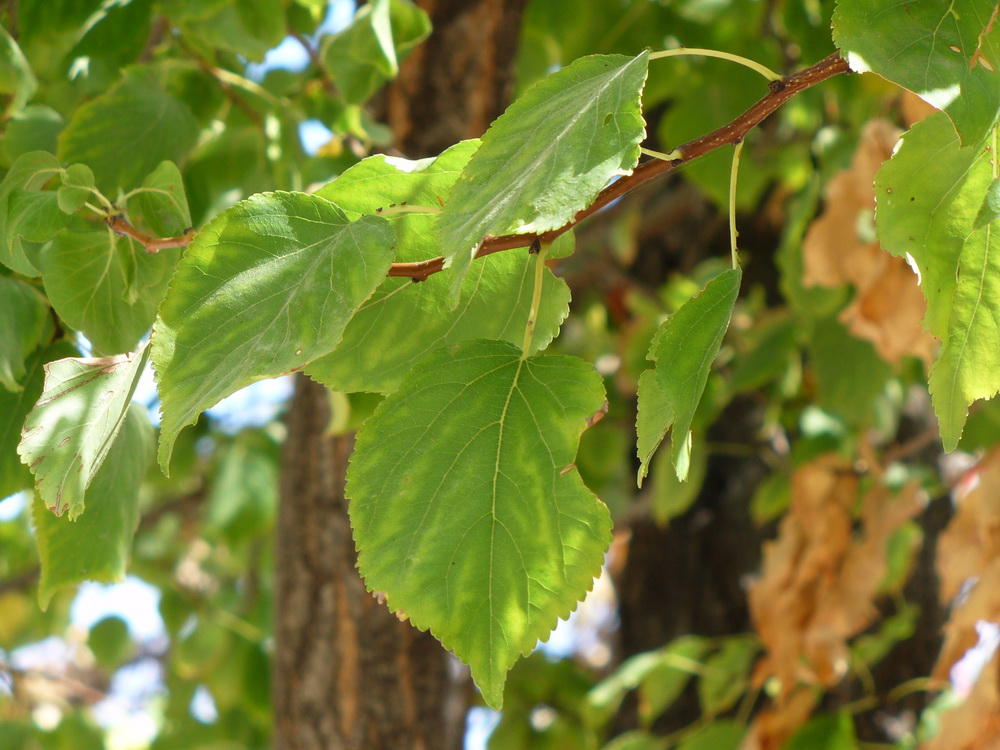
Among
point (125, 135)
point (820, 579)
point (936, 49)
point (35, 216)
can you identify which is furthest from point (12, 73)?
point (820, 579)

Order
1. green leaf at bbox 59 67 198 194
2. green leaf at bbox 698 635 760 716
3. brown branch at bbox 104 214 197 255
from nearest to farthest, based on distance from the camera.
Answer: brown branch at bbox 104 214 197 255, green leaf at bbox 59 67 198 194, green leaf at bbox 698 635 760 716

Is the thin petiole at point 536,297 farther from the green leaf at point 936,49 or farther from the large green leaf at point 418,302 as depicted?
the green leaf at point 936,49

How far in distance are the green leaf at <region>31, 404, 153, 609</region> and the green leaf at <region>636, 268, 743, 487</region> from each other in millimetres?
297

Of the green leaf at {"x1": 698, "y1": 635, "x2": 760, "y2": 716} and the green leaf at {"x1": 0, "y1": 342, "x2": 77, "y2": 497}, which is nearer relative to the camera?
the green leaf at {"x1": 0, "y1": 342, "x2": 77, "y2": 497}

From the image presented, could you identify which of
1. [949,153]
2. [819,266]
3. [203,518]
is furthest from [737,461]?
[949,153]

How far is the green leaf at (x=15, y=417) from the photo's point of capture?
21.4 inches

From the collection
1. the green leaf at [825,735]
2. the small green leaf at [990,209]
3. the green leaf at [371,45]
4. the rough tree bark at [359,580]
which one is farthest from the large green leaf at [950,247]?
the green leaf at [825,735]

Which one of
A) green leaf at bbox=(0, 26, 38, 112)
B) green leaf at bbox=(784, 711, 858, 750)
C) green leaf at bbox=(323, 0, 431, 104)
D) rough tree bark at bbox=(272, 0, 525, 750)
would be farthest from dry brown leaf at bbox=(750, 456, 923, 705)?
green leaf at bbox=(0, 26, 38, 112)

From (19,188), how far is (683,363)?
337 mm

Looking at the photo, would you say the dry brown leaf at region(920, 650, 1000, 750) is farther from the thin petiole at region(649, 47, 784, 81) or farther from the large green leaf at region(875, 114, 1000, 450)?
the thin petiole at region(649, 47, 784, 81)

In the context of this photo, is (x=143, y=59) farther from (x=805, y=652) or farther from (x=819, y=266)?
(x=805, y=652)

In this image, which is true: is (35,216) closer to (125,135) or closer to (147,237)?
(147,237)

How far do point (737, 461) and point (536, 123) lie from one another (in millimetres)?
1383

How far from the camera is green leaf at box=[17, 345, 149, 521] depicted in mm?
394
